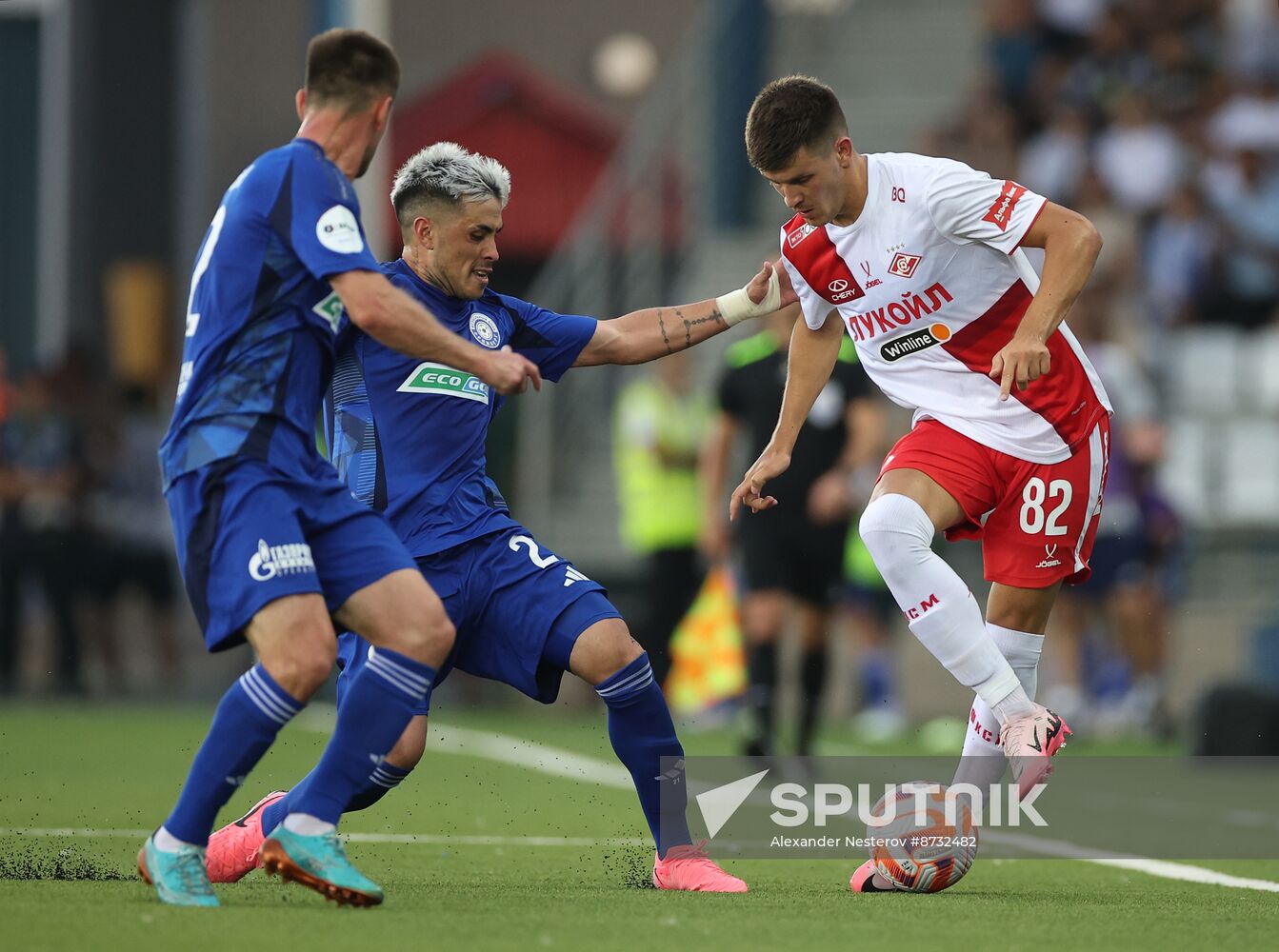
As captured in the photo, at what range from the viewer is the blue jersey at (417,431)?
635 cm

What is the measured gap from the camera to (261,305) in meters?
5.52

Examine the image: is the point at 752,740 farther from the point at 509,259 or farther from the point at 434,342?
the point at 509,259

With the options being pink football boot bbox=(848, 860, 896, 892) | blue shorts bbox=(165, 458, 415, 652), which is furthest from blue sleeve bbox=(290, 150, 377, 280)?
pink football boot bbox=(848, 860, 896, 892)

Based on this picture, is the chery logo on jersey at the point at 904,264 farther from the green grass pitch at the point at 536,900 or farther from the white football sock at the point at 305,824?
the white football sock at the point at 305,824

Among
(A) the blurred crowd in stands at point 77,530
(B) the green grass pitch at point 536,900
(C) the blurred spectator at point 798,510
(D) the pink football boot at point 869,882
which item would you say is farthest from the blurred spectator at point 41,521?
(D) the pink football boot at point 869,882

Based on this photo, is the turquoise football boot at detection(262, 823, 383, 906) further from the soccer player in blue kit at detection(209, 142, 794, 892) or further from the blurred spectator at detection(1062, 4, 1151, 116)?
the blurred spectator at detection(1062, 4, 1151, 116)

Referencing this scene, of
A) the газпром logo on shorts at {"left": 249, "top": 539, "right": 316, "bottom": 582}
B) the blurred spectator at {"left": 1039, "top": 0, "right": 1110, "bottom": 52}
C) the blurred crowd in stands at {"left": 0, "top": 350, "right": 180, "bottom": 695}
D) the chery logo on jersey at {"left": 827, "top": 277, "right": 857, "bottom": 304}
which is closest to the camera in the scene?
the газпром logo on shorts at {"left": 249, "top": 539, "right": 316, "bottom": 582}

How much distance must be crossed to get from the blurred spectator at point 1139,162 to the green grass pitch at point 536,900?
9239 millimetres

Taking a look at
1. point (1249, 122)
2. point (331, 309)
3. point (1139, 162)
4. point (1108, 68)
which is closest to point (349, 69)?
point (331, 309)

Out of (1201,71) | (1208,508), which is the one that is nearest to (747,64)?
(1201,71)

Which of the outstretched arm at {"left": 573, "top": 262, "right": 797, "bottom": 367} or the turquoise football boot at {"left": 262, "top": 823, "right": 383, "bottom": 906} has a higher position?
the outstretched arm at {"left": 573, "top": 262, "right": 797, "bottom": 367}

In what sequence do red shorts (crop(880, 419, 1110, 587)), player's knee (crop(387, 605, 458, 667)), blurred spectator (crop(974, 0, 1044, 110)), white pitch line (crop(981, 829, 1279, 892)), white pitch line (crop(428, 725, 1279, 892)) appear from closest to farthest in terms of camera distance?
player's knee (crop(387, 605, 458, 667)) < red shorts (crop(880, 419, 1110, 587)) < white pitch line (crop(981, 829, 1279, 892)) < white pitch line (crop(428, 725, 1279, 892)) < blurred spectator (crop(974, 0, 1044, 110))

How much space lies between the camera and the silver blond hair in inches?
250

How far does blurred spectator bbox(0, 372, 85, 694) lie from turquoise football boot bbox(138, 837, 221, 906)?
11.9 meters
